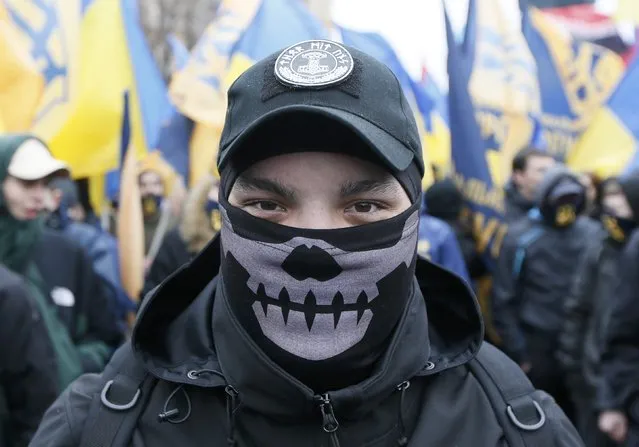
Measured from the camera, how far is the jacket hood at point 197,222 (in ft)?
15.8

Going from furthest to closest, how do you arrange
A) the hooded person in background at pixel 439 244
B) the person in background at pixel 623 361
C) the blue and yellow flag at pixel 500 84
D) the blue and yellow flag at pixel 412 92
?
the blue and yellow flag at pixel 412 92
the blue and yellow flag at pixel 500 84
the hooded person in background at pixel 439 244
the person in background at pixel 623 361

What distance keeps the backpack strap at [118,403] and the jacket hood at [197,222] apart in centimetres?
306

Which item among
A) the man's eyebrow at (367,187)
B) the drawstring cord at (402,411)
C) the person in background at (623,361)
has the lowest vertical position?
the person in background at (623,361)

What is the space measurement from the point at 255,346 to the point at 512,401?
556 mm

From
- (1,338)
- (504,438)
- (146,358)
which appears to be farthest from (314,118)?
(1,338)

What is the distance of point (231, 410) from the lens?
163 centimetres

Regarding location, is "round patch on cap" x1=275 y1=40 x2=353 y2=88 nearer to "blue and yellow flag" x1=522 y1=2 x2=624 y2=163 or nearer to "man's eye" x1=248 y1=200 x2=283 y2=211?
"man's eye" x1=248 y1=200 x2=283 y2=211

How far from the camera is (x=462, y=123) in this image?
6801 millimetres

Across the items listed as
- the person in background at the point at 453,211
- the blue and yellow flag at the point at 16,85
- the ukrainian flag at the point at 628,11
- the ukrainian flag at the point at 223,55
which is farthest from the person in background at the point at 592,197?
the blue and yellow flag at the point at 16,85

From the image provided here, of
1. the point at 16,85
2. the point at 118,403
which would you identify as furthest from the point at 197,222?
the point at 118,403

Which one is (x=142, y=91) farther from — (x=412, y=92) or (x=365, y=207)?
(x=365, y=207)

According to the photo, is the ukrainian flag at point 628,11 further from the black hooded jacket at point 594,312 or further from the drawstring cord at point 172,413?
the drawstring cord at point 172,413

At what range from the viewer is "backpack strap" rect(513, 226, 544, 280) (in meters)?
5.96

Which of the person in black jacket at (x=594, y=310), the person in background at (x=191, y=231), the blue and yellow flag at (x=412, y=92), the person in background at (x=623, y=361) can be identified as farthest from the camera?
the blue and yellow flag at (x=412, y=92)
